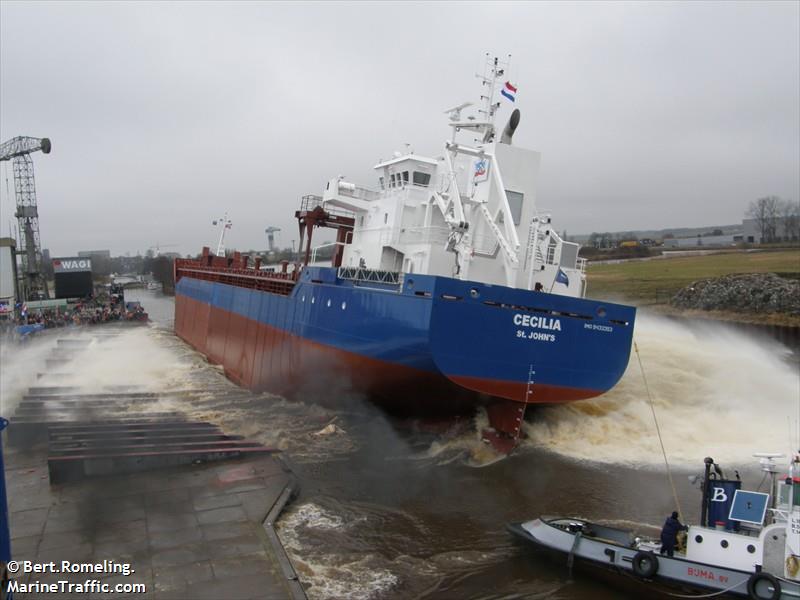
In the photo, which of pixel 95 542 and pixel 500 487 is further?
pixel 500 487

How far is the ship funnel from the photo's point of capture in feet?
47.9

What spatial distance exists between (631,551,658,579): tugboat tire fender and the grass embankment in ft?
112

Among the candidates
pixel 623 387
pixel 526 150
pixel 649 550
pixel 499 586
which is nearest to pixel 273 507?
pixel 499 586

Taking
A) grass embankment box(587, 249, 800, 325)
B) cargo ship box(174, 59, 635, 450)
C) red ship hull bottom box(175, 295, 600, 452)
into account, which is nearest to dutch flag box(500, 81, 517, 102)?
cargo ship box(174, 59, 635, 450)

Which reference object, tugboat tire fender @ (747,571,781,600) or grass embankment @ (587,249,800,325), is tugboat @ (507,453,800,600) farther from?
grass embankment @ (587,249,800,325)

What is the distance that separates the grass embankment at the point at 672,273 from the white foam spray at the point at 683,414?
796 inches

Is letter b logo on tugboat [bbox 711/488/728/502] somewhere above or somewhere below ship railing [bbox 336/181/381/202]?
below

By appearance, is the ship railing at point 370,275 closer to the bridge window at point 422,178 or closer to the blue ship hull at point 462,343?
the blue ship hull at point 462,343

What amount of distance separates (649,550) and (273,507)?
536cm

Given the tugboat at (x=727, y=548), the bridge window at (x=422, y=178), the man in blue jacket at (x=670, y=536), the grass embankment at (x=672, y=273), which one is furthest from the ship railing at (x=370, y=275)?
the grass embankment at (x=672, y=273)

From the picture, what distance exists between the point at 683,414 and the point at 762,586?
8835 millimetres

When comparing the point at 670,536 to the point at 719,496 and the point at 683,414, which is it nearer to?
the point at 719,496

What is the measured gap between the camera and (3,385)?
20.2 metres

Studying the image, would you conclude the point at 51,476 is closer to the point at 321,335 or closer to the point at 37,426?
the point at 37,426
